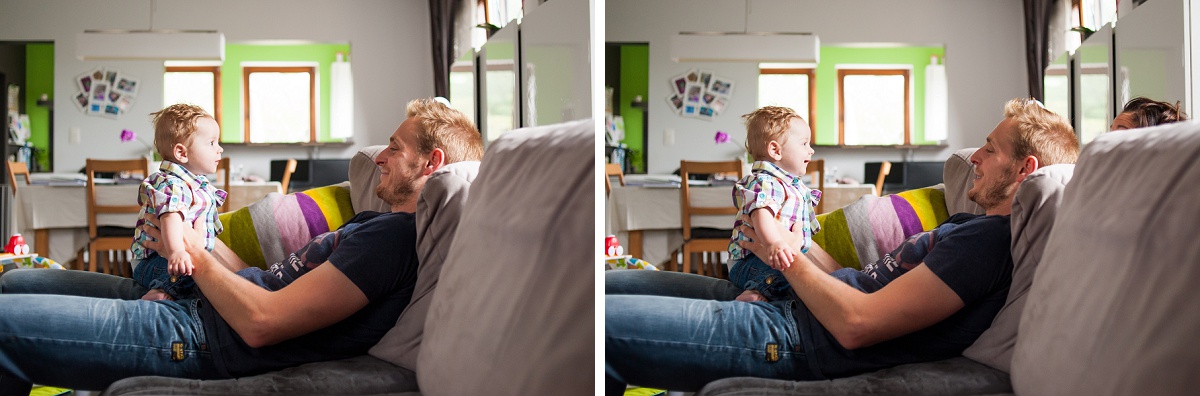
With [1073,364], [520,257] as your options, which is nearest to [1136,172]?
[1073,364]

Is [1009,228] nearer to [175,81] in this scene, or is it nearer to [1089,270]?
[1089,270]

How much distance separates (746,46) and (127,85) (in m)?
0.83

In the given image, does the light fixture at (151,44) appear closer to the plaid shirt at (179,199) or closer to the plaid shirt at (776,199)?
the plaid shirt at (179,199)

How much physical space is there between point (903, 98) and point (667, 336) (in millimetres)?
479

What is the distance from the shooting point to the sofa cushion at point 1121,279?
3.54ft

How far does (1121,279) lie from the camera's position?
3.57 feet

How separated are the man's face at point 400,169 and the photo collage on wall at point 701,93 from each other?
1.21 ft

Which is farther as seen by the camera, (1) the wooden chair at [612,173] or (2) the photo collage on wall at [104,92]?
(1) the wooden chair at [612,173]

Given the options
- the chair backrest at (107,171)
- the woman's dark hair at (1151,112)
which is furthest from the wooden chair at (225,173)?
the woman's dark hair at (1151,112)

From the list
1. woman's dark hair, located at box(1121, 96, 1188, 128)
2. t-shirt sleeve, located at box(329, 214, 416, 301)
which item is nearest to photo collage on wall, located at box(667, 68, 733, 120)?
t-shirt sleeve, located at box(329, 214, 416, 301)

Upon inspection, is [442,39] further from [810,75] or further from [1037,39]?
[1037,39]

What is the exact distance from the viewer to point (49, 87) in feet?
3.69

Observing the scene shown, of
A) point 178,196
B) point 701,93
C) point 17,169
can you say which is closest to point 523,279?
point 701,93

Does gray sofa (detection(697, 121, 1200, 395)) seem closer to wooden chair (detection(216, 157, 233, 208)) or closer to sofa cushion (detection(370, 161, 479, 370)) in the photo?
sofa cushion (detection(370, 161, 479, 370))
